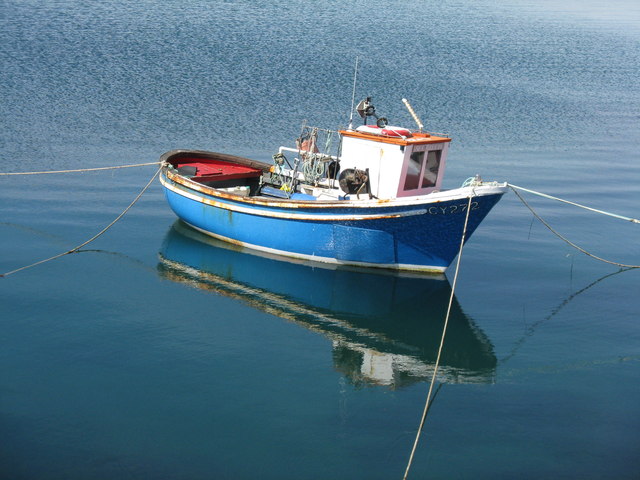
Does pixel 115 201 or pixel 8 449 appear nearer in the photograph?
pixel 8 449

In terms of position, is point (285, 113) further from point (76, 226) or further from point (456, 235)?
point (456, 235)

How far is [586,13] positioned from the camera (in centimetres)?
6431

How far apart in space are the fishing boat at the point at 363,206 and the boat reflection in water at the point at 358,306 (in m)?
0.44

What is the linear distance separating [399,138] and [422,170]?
3.00ft

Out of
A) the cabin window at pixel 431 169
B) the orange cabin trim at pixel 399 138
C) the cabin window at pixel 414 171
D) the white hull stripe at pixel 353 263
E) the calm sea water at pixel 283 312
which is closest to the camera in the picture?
the calm sea water at pixel 283 312

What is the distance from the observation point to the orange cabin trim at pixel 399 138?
52.2 ft

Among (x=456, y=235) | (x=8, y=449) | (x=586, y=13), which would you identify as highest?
(x=586, y=13)

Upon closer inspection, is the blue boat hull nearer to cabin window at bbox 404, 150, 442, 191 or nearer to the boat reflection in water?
the boat reflection in water

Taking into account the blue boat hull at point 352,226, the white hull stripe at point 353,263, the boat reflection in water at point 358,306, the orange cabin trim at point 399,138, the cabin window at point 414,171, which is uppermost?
the orange cabin trim at point 399,138

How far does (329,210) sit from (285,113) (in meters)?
13.2

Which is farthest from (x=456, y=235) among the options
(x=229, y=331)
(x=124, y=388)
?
(x=124, y=388)

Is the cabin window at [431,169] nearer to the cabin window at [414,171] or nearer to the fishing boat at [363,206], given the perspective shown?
the fishing boat at [363,206]

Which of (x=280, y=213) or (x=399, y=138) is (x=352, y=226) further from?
(x=399, y=138)

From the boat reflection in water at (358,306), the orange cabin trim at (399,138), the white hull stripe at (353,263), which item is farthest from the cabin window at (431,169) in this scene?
the boat reflection in water at (358,306)
